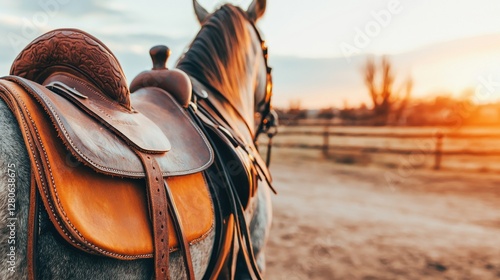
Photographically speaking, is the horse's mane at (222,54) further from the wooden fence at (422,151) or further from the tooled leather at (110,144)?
the wooden fence at (422,151)

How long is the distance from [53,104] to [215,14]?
1377 millimetres

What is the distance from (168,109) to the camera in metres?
1.50

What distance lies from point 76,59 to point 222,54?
3.22ft

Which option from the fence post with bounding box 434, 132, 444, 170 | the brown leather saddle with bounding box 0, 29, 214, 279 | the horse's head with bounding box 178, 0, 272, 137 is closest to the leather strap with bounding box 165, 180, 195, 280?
the brown leather saddle with bounding box 0, 29, 214, 279

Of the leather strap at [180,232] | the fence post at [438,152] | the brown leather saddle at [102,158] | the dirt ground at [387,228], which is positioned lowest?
the dirt ground at [387,228]

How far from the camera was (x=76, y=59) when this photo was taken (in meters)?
1.13

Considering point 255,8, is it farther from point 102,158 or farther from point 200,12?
point 102,158

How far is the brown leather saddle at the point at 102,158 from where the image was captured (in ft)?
2.87

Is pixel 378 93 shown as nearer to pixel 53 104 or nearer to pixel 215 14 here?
pixel 215 14

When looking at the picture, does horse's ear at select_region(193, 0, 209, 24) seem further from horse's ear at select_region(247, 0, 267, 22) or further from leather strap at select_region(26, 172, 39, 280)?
leather strap at select_region(26, 172, 39, 280)

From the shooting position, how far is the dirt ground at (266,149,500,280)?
3.17m

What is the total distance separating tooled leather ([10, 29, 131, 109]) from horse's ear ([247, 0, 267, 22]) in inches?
56.7
